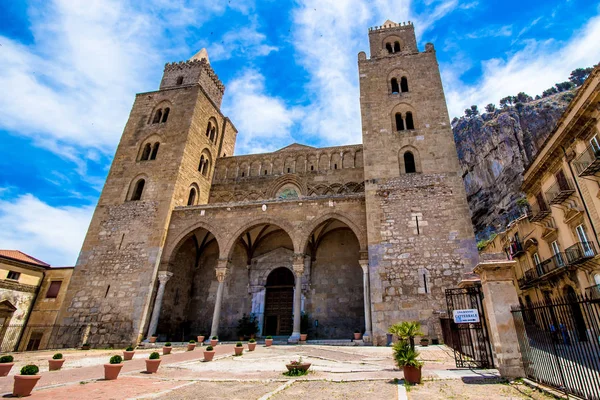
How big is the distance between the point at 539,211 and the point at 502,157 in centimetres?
2279

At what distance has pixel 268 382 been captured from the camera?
20.1 ft

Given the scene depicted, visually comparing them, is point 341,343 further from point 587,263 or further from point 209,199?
point 209,199

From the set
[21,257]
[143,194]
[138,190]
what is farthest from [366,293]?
[21,257]

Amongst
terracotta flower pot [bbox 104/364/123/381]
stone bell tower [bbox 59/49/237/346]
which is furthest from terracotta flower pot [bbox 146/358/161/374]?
stone bell tower [bbox 59/49/237/346]

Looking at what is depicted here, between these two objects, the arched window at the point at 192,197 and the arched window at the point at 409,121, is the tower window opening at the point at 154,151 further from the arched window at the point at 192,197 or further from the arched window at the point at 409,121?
the arched window at the point at 409,121

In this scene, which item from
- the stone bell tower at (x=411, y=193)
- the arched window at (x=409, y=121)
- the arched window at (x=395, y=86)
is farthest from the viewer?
the arched window at (x=395, y=86)

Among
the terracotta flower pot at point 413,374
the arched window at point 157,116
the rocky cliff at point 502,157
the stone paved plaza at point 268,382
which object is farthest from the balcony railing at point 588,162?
the rocky cliff at point 502,157

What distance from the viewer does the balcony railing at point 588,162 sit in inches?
463

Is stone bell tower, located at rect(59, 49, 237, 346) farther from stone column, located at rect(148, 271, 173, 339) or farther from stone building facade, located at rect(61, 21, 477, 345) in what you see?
stone column, located at rect(148, 271, 173, 339)

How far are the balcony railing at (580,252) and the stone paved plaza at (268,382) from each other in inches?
344

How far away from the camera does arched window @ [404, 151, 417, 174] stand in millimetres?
16578

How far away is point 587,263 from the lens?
13219mm

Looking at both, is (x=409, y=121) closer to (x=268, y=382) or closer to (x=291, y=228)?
(x=291, y=228)

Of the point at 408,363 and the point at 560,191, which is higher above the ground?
the point at 560,191
